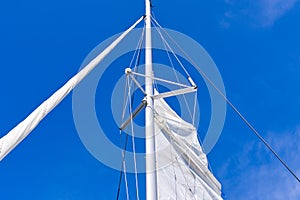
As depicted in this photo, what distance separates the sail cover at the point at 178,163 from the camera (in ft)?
26.9

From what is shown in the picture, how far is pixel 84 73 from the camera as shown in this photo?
5406 millimetres

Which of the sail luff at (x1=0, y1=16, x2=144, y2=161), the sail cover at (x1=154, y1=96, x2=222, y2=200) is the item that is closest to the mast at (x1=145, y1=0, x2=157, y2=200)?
the sail cover at (x1=154, y1=96, x2=222, y2=200)

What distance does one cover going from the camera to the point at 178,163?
8750 millimetres

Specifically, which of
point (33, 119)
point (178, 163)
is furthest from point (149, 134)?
point (33, 119)

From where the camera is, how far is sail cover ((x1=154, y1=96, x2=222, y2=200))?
8.19m

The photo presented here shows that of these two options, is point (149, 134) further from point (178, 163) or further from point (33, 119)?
point (33, 119)

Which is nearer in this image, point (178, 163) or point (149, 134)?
point (149, 134)

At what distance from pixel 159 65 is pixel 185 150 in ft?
7.02

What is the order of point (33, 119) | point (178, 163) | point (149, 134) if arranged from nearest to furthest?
point (33, 119)
point (149, 134)
point (178, 163)

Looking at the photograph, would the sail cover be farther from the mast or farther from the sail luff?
the sail luff

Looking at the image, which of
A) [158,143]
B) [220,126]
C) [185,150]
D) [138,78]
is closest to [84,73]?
[138,78]

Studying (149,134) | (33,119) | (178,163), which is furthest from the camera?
(178,163)

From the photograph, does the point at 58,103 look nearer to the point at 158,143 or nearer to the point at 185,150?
the point at 158,143

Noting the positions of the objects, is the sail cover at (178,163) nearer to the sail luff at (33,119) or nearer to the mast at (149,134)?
the mast at (149,134)
